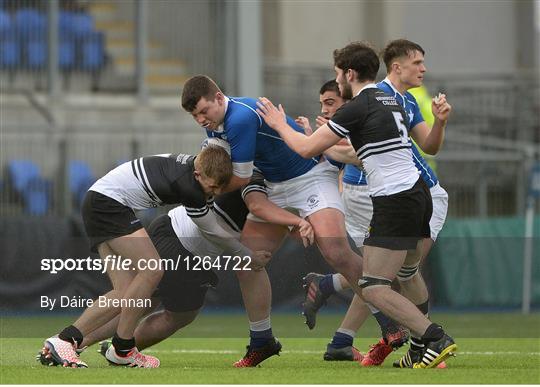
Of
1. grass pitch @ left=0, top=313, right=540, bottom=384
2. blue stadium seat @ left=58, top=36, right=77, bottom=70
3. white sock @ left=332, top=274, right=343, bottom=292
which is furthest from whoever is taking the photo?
blue stadium seat @ left=58, top=36, right=77, bottom=70

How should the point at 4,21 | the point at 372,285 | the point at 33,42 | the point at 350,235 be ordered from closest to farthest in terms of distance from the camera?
the point at 372,285, the point at 350,235, the point at 33,42, the point at 4,21

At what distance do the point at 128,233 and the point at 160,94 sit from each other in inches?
498

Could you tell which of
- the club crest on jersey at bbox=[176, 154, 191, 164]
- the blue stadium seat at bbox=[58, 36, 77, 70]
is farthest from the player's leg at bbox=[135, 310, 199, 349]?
the blue stadium seat at bbox=[58, 36, 77, 70]

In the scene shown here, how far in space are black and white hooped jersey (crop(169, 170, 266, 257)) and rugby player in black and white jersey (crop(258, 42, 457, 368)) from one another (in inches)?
Answer: 26.0

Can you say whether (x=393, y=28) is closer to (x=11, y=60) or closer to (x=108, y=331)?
(x=11, y=60)

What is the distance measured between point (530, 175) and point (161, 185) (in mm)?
12509

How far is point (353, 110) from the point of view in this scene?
815cm

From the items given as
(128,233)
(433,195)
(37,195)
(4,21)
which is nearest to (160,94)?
(4,21)

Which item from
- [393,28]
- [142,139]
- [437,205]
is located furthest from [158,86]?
[437,205]

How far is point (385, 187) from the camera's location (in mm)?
8203

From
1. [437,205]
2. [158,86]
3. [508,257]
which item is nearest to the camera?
[437,205]

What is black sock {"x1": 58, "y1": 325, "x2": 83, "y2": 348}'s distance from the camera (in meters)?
8.38

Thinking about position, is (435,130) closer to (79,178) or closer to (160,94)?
(79,178)

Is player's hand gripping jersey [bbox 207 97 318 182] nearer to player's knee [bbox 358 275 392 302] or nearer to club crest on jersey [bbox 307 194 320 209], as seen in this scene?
club crest on jersey [bbox 307 194 320 209]
